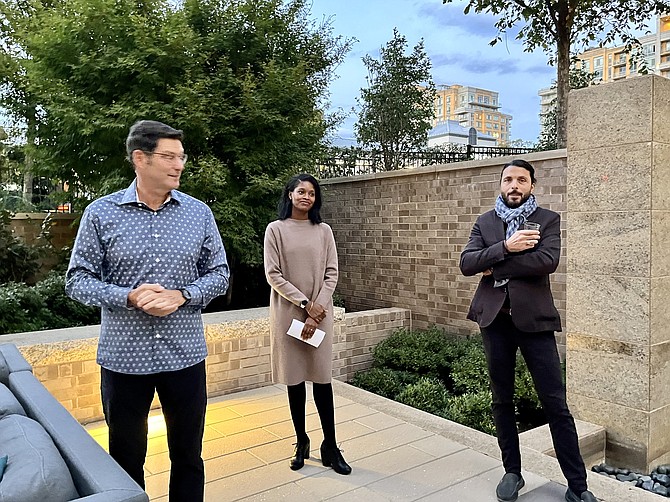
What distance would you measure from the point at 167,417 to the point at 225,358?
2103mm

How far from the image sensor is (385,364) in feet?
17.2

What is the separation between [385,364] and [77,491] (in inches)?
162

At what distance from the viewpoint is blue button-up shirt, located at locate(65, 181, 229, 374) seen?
1.78 metres

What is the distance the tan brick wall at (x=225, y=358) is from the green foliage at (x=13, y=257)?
78.2 inches

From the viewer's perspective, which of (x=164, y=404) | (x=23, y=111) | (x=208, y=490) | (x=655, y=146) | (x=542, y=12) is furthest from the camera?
(x=542, y=12)

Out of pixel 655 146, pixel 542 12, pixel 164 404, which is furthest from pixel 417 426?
pixel 542 12

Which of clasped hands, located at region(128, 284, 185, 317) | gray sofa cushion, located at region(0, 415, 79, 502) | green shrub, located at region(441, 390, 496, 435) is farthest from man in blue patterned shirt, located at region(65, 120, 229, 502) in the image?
green shrub, located at region(441, 390, 496, 435)

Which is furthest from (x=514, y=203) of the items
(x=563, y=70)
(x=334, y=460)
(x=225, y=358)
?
(x=563, y=70)

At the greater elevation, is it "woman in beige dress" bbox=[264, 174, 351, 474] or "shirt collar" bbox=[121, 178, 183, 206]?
"shirt collar" bbox=[121, 178, 183, 206]

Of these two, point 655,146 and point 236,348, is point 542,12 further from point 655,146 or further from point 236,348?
point 236,348

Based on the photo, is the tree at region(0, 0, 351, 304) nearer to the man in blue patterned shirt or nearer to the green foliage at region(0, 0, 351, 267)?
the green foliage at region(0, 0, 351, 267)

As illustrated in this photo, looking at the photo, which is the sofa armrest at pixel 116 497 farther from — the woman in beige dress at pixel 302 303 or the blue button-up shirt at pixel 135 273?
the woman in beige dress at pixel 302 303

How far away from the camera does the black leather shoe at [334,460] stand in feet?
8.84

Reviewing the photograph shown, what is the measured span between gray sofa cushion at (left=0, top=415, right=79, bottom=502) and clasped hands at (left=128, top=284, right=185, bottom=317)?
17.4 inches
